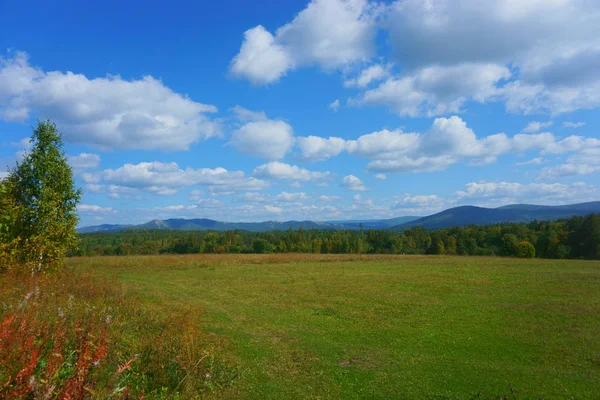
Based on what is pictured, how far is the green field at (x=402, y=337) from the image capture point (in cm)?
780

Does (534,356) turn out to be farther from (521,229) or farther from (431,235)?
(431,235)

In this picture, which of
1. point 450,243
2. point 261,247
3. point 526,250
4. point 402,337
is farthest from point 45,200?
point 450,243

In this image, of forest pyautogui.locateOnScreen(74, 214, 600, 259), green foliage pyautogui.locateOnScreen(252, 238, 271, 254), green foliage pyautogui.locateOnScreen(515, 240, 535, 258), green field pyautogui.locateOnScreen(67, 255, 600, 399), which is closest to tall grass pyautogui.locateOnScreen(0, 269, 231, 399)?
green field pyautogui.locateOnScreen(67, 255, 600, 399)

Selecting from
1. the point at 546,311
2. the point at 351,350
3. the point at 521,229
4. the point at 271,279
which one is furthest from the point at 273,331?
the point at 521,229

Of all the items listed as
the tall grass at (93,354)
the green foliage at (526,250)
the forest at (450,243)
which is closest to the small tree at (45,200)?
the tall grass at (93,354)

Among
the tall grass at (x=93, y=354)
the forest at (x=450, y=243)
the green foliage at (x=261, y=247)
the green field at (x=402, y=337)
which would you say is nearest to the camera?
the tall grass at (x=93, y=354)

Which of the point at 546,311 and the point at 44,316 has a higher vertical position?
the point at 44,316

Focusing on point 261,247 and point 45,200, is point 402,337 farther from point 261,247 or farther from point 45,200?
point 261,247

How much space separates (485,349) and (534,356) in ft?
4.04

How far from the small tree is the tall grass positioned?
4767 mm

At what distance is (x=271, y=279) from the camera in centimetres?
2706

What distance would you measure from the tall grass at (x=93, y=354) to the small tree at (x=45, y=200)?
15.6 feet

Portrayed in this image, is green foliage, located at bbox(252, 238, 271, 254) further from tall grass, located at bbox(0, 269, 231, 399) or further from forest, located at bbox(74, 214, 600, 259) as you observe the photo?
tall grass, located at bbox(0, 269, 231, 399)

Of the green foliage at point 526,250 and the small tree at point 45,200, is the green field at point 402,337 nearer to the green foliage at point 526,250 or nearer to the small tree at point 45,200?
the small tree at point 45,200
